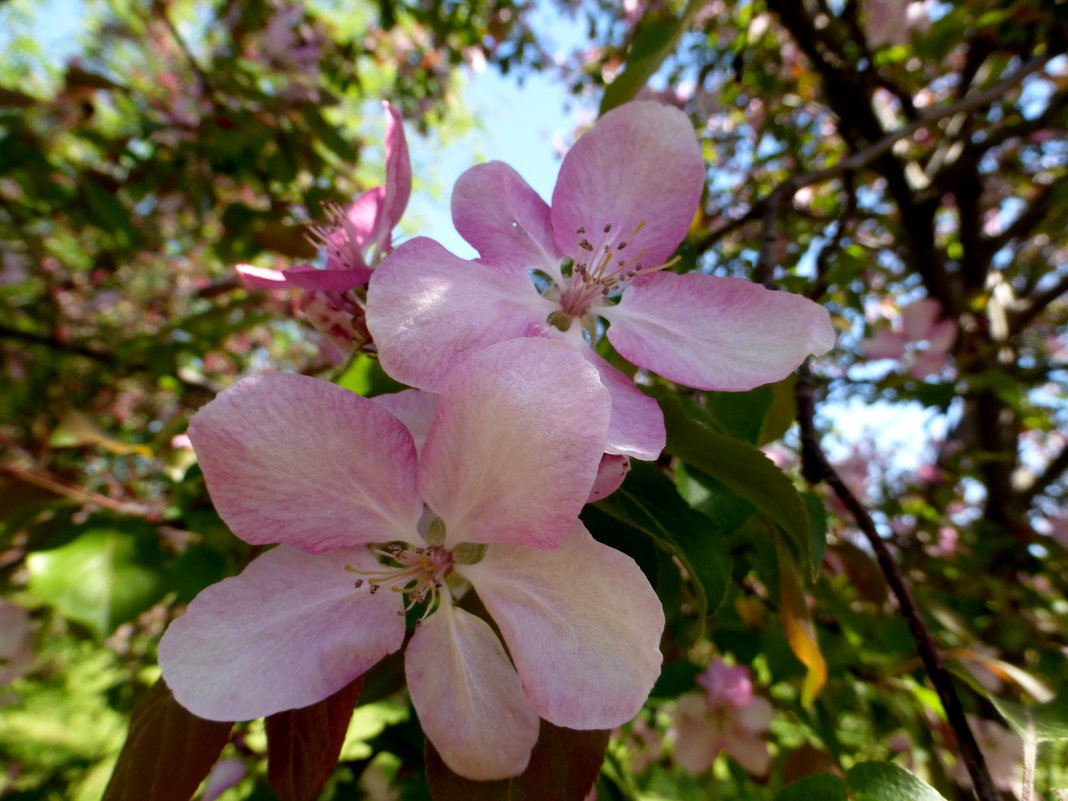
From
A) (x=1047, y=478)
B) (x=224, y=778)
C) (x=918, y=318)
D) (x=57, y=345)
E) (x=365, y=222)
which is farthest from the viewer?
(x=1047, y=478)

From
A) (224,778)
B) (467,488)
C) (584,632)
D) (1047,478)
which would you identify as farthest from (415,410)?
(1047,478)

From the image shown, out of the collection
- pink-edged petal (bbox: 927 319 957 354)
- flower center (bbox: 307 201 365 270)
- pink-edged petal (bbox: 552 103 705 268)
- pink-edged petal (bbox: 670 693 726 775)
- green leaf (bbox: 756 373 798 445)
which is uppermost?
pink-edged petal (bbox: 927 319 957 354)

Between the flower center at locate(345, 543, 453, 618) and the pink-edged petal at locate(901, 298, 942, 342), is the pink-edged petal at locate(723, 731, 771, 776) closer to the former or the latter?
the flower center at locate(345, 543, 453, 618)

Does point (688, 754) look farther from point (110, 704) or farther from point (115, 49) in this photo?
point (115, 49)

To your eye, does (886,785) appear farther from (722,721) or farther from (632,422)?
(722,721)

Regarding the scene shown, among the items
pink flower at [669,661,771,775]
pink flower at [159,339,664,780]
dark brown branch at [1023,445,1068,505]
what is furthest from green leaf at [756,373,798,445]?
dark brown branch at [1023,445,1068,505]
